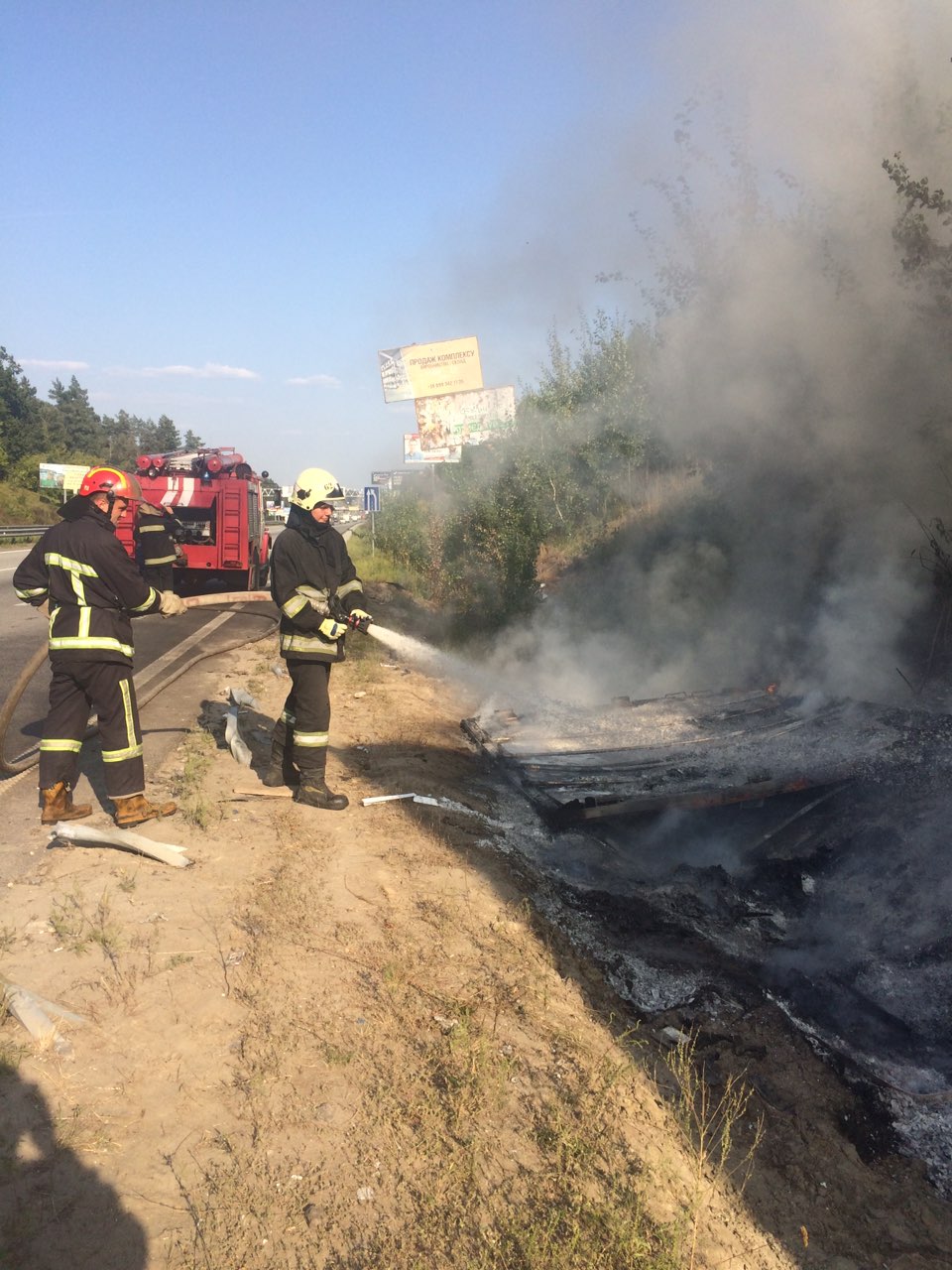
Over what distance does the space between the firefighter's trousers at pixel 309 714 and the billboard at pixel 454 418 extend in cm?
1579

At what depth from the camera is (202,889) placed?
3.66m

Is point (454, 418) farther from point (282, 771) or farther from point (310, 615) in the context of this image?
point (310, 615)

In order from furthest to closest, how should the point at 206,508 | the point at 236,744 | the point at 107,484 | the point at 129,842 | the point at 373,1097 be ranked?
the point at 206,508
the point at 236,744
the point at 107,484
the point at 129,842
the point at 373,1097

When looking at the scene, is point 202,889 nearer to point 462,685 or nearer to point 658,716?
point 658,716

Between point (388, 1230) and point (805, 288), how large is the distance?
26.8ft

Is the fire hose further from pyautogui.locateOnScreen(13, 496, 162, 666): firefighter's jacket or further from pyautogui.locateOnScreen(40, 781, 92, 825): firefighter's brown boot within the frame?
pyautogui.locateOnScreen(40, 781, 92, 825): firefighter's brown boot

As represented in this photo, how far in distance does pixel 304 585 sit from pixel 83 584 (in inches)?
45.0

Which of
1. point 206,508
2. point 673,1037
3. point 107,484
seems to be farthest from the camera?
point 206,508

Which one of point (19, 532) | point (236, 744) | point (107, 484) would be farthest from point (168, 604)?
point (19, 532)

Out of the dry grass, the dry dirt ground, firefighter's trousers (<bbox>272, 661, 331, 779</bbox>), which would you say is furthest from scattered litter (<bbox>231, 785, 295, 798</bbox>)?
A: the dry grass

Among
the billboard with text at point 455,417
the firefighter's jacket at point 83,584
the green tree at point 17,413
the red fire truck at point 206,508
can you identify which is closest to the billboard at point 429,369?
the billboard with text at point 455,417

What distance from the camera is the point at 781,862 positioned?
512 cm

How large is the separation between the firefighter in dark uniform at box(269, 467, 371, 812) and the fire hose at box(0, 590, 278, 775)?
54cm

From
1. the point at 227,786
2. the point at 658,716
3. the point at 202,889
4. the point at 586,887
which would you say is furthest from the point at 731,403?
the point at 202,889
